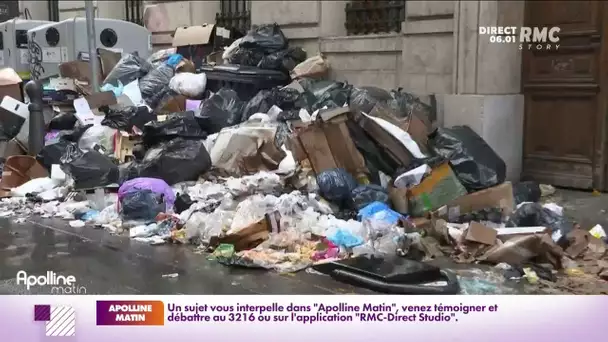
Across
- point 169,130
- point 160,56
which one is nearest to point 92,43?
point 169,130

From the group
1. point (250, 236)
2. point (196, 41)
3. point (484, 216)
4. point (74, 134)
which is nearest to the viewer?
point (250, 236)

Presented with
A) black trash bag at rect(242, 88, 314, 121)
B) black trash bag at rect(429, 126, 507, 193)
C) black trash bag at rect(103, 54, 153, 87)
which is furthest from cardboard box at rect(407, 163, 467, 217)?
black trash bag at rect(103, 54, 153, 87)

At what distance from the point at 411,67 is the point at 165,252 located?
3.03 metres

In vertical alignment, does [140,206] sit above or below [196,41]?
below

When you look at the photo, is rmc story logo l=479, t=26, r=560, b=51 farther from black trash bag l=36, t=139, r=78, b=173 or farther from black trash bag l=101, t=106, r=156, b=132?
black trash bag l=36, t=139, r=78, b=173

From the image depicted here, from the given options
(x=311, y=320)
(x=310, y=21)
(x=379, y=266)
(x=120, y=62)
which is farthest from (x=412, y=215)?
(x=120, y=62)

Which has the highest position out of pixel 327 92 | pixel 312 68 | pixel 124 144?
pixel 312 68

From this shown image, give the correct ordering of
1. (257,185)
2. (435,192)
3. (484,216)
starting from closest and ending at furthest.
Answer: (484,216) < (435,192) < (257,185)

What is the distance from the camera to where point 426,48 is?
5918mm

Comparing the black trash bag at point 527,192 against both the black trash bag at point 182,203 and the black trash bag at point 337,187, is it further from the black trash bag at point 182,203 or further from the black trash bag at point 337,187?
the black trash bag at point 182,203

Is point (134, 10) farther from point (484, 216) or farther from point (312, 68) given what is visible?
point (484, 216)

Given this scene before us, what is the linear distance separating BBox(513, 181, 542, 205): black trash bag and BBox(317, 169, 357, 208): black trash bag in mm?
1165

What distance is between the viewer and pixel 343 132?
5035mm

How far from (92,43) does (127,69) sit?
146 cm
